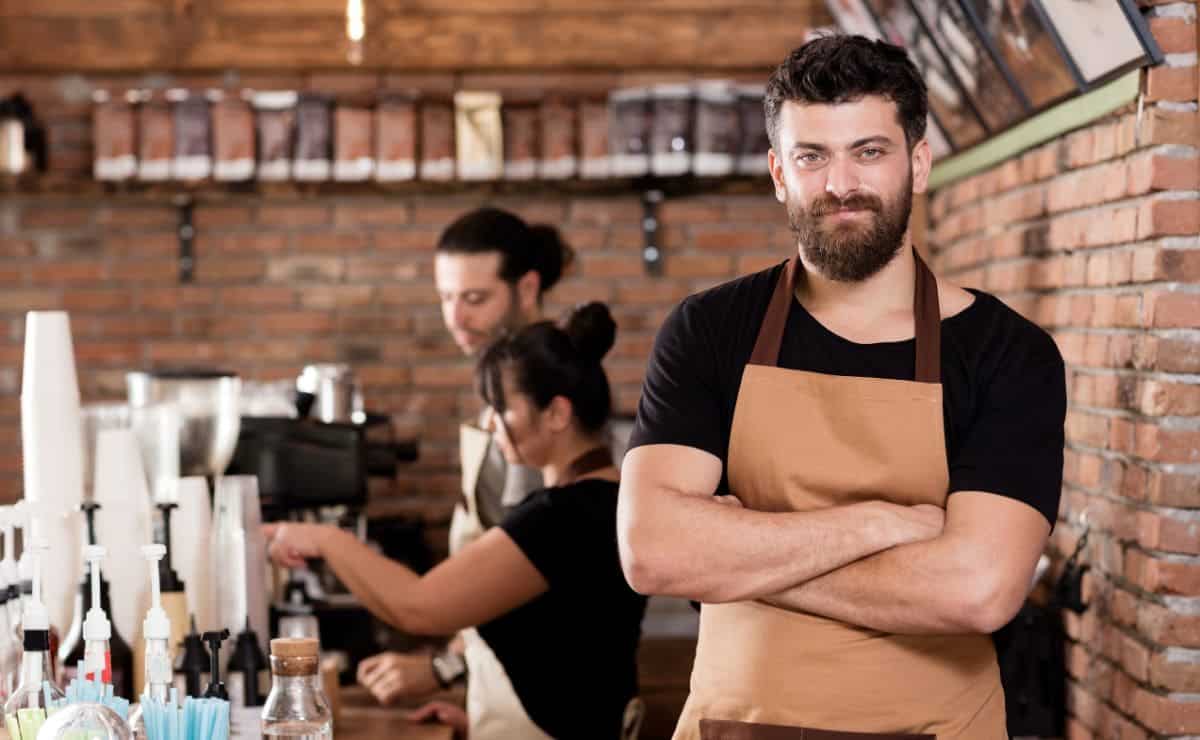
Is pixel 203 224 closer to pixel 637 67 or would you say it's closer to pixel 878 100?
pixel 637 67

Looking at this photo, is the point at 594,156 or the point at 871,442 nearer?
the point at 871,442

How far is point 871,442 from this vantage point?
1.98 m

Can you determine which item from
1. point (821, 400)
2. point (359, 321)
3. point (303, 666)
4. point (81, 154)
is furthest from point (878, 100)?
point (81, 154)

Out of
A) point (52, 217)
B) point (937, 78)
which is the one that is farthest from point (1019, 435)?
point (52, 217)

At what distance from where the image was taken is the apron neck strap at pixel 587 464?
2783 millimetres

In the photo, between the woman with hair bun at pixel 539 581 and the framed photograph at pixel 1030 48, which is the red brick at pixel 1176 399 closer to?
the framed photograph at pixel 1030 48

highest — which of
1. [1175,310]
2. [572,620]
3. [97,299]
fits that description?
[1175,310]

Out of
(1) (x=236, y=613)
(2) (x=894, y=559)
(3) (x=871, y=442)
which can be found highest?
(3) (x=871, y=442)

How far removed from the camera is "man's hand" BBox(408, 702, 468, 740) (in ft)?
9.39

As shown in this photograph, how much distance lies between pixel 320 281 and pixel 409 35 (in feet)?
2.99

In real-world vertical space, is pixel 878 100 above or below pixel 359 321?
above

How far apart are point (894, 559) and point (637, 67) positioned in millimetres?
3518

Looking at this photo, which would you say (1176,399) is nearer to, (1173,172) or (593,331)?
(1173,172)

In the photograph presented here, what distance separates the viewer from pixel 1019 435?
1906 millimetres
